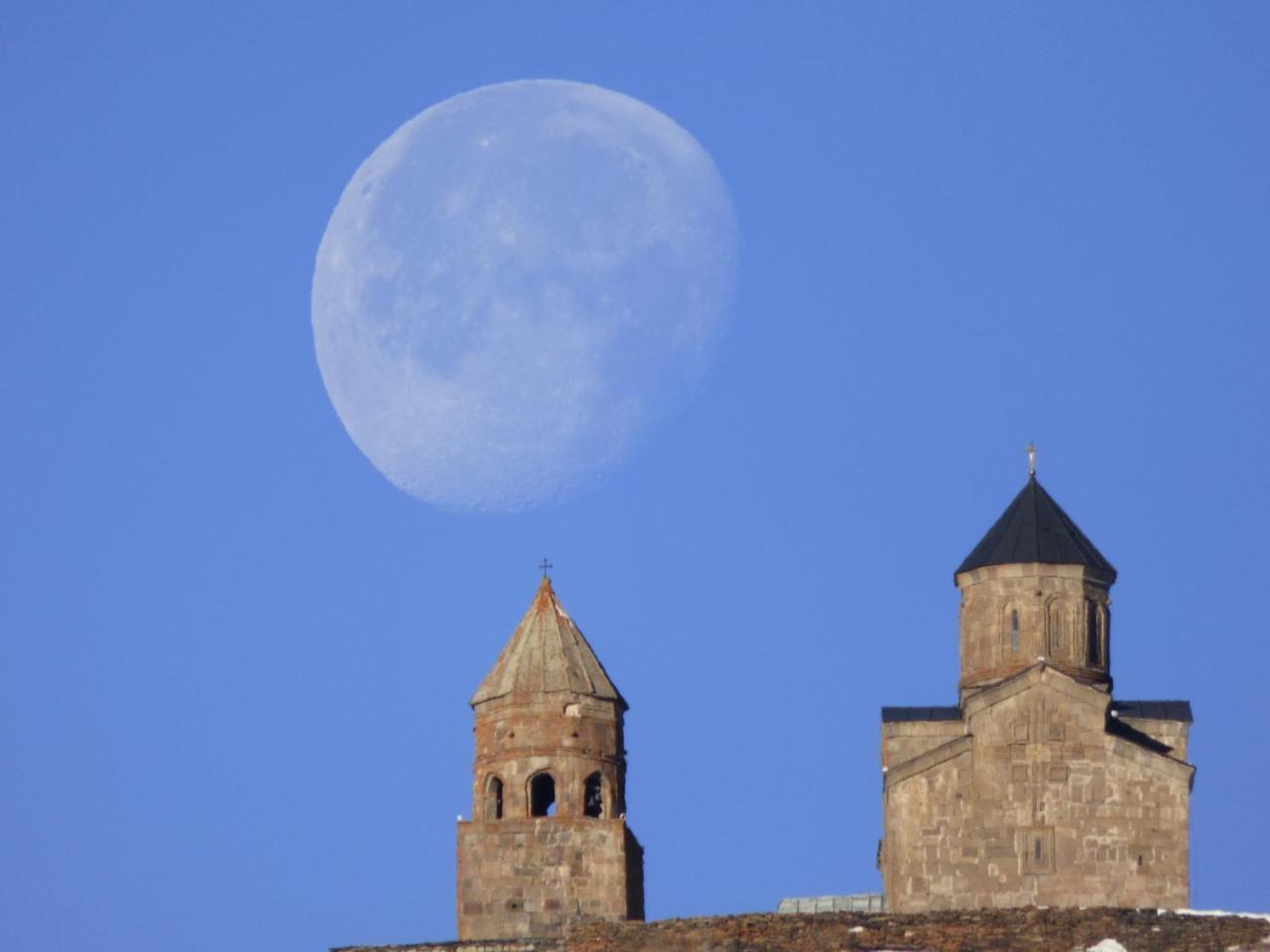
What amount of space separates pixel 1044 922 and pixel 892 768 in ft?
32.4

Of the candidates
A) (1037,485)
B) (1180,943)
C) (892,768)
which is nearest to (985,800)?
(892,768)

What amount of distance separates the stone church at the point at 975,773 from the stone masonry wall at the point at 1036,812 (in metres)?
0.02

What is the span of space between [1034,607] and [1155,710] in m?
3.02

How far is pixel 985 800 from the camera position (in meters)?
61.1

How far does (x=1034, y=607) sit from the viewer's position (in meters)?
63.2

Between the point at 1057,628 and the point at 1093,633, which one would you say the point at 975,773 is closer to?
the point at 1057,628

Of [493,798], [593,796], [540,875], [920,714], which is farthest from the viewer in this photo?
[920,714]

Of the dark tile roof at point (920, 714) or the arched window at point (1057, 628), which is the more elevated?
the arched window at point (1057, 628)

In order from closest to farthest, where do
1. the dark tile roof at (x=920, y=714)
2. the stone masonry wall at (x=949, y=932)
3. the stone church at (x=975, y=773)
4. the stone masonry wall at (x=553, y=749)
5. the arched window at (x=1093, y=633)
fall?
the stone masonry wall at (x=949, y=932) → the stone church at (x=975, y=773) → the stone masonry wall at (x=553, y=749) → the arched window at (x=1093, y=633) → the dark tile roof at (x=920, y=714)

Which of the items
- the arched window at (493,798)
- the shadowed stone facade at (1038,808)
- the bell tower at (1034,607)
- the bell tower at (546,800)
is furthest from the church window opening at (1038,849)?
the arched window at (493,798)

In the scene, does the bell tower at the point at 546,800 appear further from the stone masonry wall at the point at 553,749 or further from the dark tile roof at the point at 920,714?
the dark tile roof at the point at 920,714

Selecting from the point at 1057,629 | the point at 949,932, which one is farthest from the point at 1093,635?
the point at 949,932

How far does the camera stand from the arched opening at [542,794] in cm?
5897

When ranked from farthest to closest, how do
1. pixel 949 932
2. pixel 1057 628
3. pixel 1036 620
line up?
pixel 1057 628 → pixel 1036 620 → pixel 949 932
